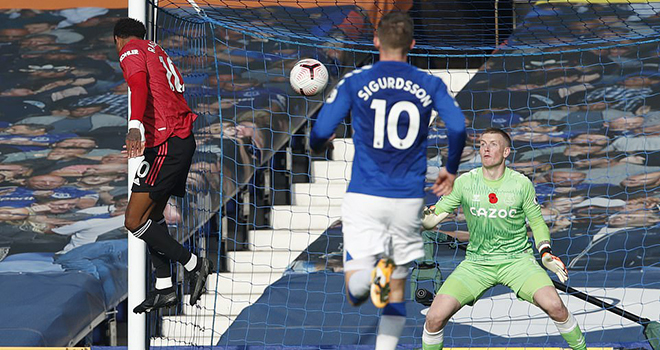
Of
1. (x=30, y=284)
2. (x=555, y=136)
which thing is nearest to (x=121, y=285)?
(x=30, y=284)

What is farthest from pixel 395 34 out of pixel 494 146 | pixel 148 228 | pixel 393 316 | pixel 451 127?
pixel 148 228

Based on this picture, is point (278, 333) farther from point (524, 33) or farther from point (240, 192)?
point (524, 33)

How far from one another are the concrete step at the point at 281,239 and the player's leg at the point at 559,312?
11.1ft

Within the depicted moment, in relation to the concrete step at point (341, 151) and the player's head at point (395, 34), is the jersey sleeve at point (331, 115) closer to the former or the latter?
the player's head at point (395, 34)

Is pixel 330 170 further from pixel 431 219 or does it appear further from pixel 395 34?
pixel 395 34

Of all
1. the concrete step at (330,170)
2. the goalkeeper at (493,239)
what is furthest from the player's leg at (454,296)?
the concrete step at (330,170)

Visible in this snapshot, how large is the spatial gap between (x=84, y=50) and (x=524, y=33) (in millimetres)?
4904

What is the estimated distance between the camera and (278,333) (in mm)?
6488

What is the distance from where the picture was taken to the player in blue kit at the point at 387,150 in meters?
3.66

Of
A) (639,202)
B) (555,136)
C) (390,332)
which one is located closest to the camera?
(390,332)

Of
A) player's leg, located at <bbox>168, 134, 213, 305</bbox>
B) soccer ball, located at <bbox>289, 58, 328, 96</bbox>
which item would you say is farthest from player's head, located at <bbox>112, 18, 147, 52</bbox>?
Result: soccer ball, located at <bbox>289, 58, 328, 96</bbox>

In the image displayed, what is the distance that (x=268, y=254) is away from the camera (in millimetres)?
7824

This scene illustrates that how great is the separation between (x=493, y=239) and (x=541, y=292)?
419 millimetres

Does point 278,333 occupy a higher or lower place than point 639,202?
lower
